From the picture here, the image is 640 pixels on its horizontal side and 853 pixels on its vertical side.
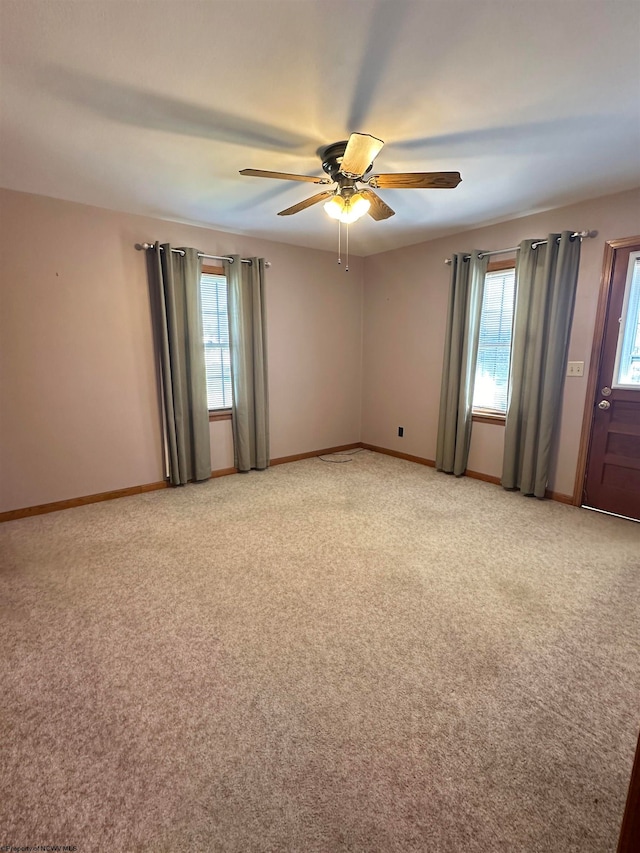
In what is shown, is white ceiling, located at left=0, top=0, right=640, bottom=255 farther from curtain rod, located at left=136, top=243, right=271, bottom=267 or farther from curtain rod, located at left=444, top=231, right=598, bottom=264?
curtain rod, located at left=136, top=243, right=271, bottom=267

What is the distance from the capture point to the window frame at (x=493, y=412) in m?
3.69

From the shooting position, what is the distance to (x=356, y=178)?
89.0 inches

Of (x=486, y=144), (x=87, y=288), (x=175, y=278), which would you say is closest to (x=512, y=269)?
(x=486, y=144)

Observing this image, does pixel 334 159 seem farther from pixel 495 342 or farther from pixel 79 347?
pixel 79 347

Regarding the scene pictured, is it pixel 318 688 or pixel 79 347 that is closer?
pixel 318 688

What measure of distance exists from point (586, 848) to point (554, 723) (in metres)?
0.40

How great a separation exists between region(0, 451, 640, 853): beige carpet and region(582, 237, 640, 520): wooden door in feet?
1.26

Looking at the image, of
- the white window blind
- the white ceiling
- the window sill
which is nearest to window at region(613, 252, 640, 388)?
the white ceiling

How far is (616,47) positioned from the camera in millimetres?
1542

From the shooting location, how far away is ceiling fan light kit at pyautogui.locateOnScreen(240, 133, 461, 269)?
6.22 feet

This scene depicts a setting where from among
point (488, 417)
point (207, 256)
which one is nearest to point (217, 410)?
point (207, 256)

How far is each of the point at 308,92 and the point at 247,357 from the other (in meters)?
2.58

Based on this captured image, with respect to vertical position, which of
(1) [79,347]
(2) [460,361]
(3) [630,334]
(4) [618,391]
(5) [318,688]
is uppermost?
(3) [630,334]

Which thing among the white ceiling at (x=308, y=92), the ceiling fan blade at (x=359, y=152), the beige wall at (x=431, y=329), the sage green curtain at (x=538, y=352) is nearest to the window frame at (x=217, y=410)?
the white ceiling at (x=308, y=92)
